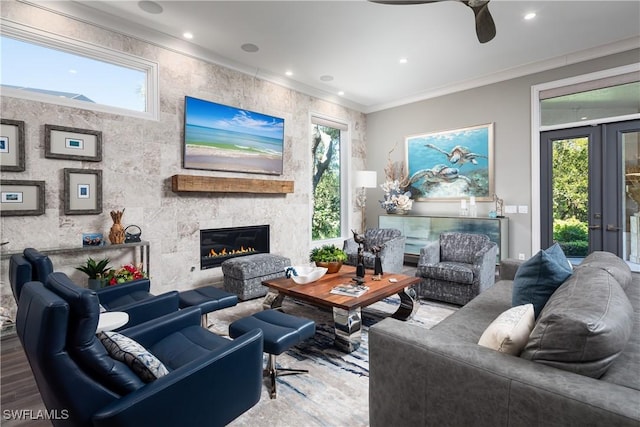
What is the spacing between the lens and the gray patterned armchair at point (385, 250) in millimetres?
4453

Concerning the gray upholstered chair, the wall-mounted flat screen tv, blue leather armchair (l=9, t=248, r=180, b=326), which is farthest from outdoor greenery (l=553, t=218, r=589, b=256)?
blue leather armchair (l=9, t=248, r=180, b=326)

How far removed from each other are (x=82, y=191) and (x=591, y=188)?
6294mm

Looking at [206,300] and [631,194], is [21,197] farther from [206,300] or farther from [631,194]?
[631,194]

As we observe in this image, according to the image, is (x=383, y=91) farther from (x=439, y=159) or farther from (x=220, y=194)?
(x=220, y=194)

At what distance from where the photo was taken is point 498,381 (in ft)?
3.61

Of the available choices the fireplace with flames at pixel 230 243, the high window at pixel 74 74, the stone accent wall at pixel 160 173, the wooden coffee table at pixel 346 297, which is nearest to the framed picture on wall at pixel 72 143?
the stone accent wall at pixel 160 173

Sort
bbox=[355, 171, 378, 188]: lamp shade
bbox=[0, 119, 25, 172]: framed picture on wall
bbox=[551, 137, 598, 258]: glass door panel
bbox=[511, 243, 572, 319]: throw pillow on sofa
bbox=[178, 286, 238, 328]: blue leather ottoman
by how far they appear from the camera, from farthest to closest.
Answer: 1. bbox=[355, 171, 378, 188]: lamp shade
2. bbox=[551, 137, 598, 258]: glass door panel
3. bbox=[0, 119, 25, 172]: framed picture on wall
4. bbox=[178, 286, 238, 328]: blue leather ottoman
5. bbox=[511, 243, 572, 319]: throw pillow on sofa

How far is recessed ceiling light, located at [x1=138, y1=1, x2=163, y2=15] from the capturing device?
10.7 feet

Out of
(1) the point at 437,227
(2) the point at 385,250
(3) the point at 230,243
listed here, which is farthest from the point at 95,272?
(1) the point at 437,227

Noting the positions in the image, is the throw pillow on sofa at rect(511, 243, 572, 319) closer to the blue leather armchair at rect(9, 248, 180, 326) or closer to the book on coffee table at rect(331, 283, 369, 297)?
the book on coffee table at rect(331, 283, 369, 297)

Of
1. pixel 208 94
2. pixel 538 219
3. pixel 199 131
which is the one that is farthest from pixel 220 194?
pixel 538 219

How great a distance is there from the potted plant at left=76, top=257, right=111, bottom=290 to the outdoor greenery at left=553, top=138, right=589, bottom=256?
19.3 ft

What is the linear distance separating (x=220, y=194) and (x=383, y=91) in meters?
3.55

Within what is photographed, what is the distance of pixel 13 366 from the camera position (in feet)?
7.87
